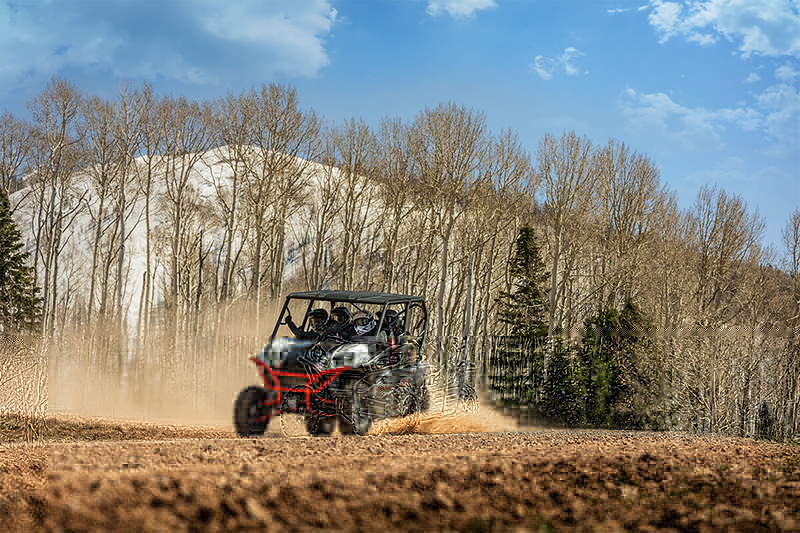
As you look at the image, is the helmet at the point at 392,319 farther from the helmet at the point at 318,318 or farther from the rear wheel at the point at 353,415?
the rear wheel at the point at 353,415

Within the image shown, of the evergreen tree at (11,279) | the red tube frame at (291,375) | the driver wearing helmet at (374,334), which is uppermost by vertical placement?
the evergreen tree at (11,279)

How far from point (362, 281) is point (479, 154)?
1566 centimetres

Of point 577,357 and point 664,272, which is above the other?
point 664,272

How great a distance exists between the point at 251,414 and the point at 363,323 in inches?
88.4

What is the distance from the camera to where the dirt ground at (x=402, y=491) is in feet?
12.3

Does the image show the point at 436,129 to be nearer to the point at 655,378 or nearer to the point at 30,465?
the point at 655,378

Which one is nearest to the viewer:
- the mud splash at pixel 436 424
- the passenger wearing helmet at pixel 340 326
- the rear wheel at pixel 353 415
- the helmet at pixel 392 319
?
the rear wheel at pixel 353 415

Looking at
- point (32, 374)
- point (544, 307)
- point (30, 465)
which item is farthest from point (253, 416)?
point (544, 307)

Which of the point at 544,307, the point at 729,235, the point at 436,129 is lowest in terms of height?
the point at 544,307

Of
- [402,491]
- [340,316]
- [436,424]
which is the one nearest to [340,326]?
[340,316]

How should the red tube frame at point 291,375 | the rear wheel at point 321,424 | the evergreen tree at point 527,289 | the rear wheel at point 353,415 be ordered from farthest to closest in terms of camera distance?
the evergreen tree at point 527,289
the rear wheel at point 321,424
the rear wheel at point 353,415
the red tube frame at point 291,375

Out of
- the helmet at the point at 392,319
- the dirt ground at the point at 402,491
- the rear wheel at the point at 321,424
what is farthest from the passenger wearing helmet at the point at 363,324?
the dirt ground at the point at 402,491

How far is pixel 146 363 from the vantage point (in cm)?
2486

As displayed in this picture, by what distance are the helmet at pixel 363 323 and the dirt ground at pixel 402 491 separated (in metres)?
4.06
